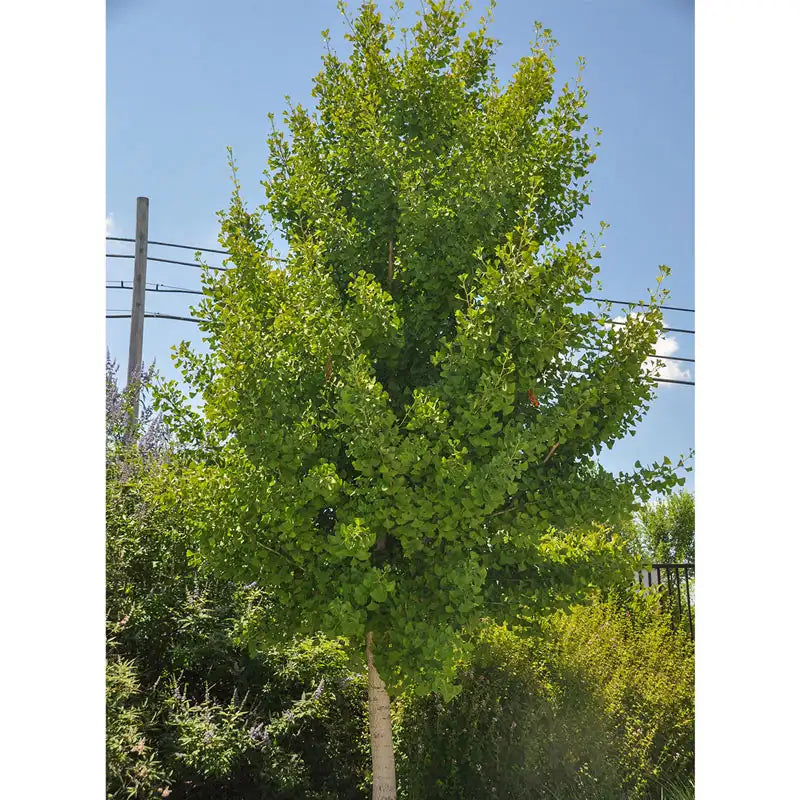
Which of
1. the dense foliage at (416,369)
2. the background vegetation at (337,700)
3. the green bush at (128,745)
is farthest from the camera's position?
the background vegetation at (337,700)

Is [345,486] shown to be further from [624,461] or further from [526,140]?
[526,140]

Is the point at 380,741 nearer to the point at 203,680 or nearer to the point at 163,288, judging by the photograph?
the point at 203,680

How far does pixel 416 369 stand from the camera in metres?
1.88

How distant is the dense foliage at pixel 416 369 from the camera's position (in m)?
1.55

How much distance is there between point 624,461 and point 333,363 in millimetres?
776

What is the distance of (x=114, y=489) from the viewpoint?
217 cm

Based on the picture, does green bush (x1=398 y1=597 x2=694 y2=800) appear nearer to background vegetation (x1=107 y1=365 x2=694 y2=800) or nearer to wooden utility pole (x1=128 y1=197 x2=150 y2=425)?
background vegetation (x1=107 y1=365 x2=694 y2=800)

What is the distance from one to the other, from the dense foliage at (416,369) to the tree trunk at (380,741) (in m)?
0.20

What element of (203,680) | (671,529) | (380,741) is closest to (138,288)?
(203,680)

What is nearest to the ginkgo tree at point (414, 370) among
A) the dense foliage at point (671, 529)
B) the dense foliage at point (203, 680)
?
the dense foliage at point (203, 680)

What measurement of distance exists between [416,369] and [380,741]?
40.6 inches

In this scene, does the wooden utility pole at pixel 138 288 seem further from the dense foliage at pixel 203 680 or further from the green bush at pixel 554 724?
the green bush at pixel 554 724

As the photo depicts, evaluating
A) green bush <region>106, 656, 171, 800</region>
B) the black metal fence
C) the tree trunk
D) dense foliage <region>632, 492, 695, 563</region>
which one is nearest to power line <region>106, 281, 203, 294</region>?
green bush <region>106, 656, 171, 800</region>
